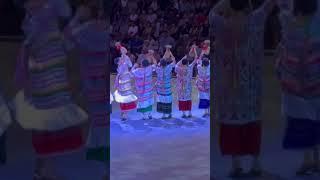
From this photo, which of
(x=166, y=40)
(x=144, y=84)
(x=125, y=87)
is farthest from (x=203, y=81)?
(x=166, y=40)

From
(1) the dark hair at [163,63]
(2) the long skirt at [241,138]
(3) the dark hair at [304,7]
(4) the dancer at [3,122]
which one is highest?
(3) the dark hair at [304,7]

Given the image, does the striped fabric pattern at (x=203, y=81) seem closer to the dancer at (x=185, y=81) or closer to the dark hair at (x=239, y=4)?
the dancer at (x=185, y=81)

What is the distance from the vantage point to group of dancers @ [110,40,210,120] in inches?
388

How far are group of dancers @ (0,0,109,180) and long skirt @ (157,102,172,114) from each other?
445 cm

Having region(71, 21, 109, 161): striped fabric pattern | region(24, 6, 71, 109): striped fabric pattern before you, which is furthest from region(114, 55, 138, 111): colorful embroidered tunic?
region(24, 6, 71, 109): striped fabric pattern

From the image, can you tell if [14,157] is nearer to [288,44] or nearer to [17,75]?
[17,75]

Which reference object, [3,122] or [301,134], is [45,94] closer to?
[3,122]

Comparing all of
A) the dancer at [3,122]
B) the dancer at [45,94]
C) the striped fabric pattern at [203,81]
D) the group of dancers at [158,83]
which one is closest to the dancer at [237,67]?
the dancer at [45,94]

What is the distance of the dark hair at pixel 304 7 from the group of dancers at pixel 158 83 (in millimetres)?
4113

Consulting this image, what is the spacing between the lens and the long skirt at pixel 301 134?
236 inches

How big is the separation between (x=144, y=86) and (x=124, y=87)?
294mm

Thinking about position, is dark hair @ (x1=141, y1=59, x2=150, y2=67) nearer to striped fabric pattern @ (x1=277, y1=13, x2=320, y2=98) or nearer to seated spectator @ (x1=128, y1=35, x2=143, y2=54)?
striped fabric pattern @ (x1=277, y1=13, x2=320, y2=98)

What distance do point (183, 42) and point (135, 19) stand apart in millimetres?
1512

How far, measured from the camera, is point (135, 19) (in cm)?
1594
